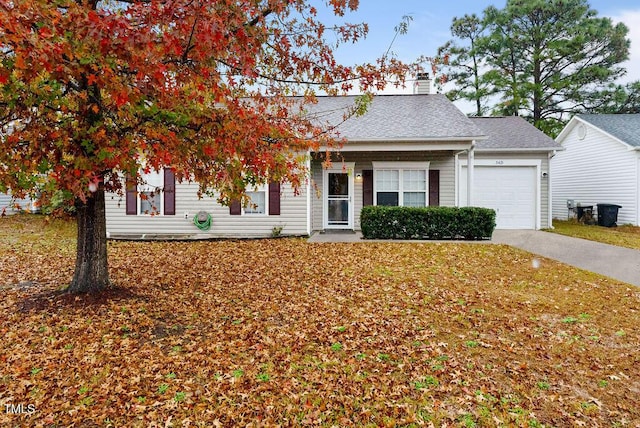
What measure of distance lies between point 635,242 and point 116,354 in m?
13.0

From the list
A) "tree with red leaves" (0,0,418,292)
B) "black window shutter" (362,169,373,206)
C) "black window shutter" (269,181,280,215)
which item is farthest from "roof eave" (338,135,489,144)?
"tree with red leaves" (0,0,418,292)

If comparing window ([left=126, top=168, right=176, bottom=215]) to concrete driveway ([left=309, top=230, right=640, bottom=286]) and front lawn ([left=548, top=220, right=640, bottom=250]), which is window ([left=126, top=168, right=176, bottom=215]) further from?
front lawn ([left=548, top=220, right=640, bottom=250])

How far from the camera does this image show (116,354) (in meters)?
3.79

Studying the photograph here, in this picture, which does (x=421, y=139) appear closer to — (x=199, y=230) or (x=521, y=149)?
(x=521, y=149)

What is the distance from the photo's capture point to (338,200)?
13016mm

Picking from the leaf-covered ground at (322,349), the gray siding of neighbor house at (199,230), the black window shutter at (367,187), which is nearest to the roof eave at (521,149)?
the black window shutter at (367,187)

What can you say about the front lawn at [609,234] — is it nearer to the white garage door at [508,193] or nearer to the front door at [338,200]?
the white garage door at [508,193]

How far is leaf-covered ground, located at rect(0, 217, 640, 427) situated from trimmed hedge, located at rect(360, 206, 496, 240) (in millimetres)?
3633

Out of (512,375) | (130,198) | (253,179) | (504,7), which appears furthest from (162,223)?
(504,7)

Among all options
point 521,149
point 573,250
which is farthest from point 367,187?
point 573,250

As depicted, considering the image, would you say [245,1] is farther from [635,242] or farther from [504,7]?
[504,7]

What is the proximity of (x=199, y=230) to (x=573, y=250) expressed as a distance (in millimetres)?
10369

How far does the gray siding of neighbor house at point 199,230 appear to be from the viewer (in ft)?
38.5

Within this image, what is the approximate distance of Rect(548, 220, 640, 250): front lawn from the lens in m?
Answer: 10.8
